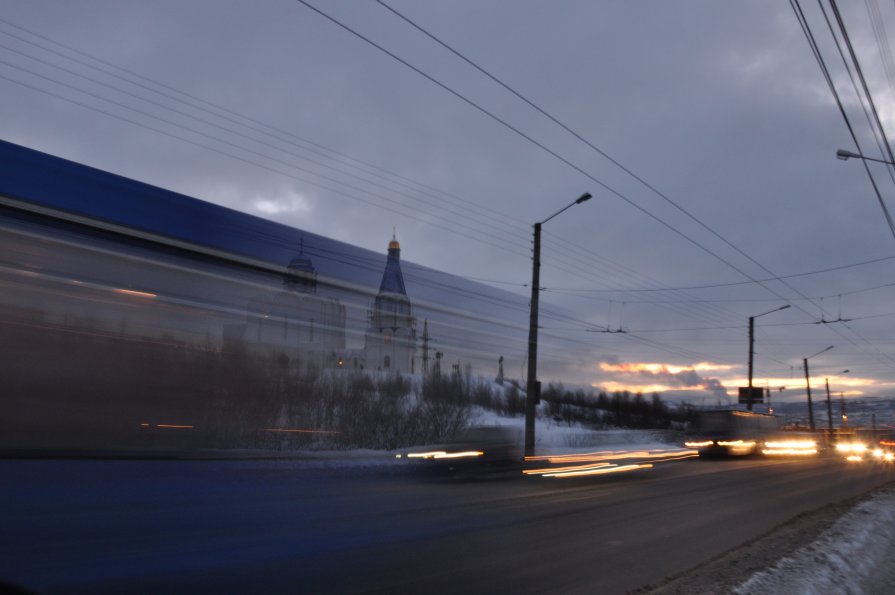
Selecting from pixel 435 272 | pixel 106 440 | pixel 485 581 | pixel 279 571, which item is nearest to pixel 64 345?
pixel 106 440

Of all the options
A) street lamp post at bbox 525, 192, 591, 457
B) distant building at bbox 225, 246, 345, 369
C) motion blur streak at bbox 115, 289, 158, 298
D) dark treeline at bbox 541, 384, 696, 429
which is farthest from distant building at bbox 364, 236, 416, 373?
dark treeline at bbox 541, 384, 696, 429

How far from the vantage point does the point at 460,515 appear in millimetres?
10609

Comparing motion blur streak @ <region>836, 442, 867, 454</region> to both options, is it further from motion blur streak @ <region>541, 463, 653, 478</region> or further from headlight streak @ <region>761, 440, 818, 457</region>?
motion blur streak @ <region>541, 463, 653, 478</region>

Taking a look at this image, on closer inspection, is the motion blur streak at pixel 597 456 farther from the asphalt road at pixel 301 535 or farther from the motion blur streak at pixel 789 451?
the motion blur streak at pixel 789 451

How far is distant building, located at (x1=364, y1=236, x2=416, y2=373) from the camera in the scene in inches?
368

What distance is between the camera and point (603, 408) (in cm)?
2300

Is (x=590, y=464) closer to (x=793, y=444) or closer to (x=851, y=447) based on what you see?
(x=793, y=444)

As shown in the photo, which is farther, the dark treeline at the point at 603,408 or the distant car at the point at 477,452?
the dark treeline at the point at 603,408

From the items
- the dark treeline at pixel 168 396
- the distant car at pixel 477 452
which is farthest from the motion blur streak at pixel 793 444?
the dark treeline at pixel 168 396

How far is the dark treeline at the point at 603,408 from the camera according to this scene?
21.2 m

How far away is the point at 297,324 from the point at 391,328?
6.51ft

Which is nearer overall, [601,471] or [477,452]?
[477,452]

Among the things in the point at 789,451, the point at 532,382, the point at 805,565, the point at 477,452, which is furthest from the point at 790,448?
the point at 805,565

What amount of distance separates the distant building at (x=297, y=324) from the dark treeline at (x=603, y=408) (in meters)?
12.8
